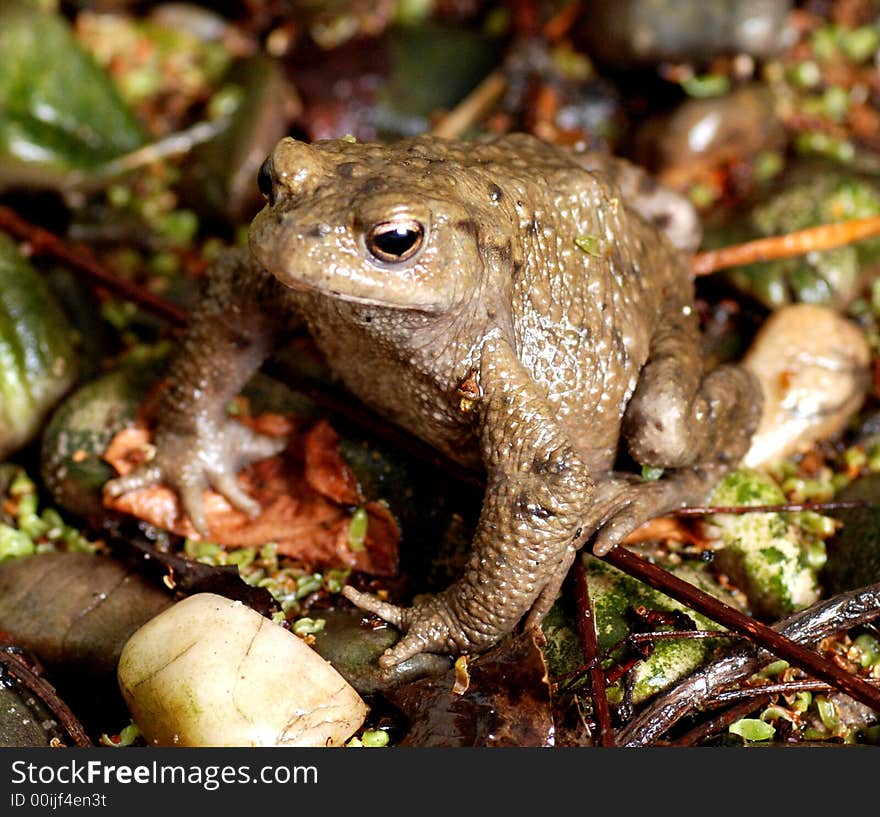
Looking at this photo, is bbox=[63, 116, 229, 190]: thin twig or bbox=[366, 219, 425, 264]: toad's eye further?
bbox=[63, 116, 229, 190]: thin twig

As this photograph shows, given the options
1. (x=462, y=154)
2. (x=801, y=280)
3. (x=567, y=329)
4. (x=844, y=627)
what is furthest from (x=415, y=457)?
(x=801, y=280)

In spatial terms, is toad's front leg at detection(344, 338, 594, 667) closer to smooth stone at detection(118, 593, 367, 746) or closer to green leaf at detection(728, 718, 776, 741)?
smooth stone at detection(118, 593, 367, 746)

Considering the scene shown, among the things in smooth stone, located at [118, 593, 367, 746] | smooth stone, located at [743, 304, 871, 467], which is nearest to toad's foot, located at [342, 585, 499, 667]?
smooth stone, located at [118, 593, 367, 746]

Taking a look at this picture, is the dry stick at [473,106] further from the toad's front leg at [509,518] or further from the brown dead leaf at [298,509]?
the toad's front leg at [509,518]

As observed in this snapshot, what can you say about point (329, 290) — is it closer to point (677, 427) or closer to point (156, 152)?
point (677, 427)

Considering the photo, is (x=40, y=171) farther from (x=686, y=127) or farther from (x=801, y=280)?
(x=801, y=280)

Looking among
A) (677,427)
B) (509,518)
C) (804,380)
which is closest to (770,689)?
(677,427)
